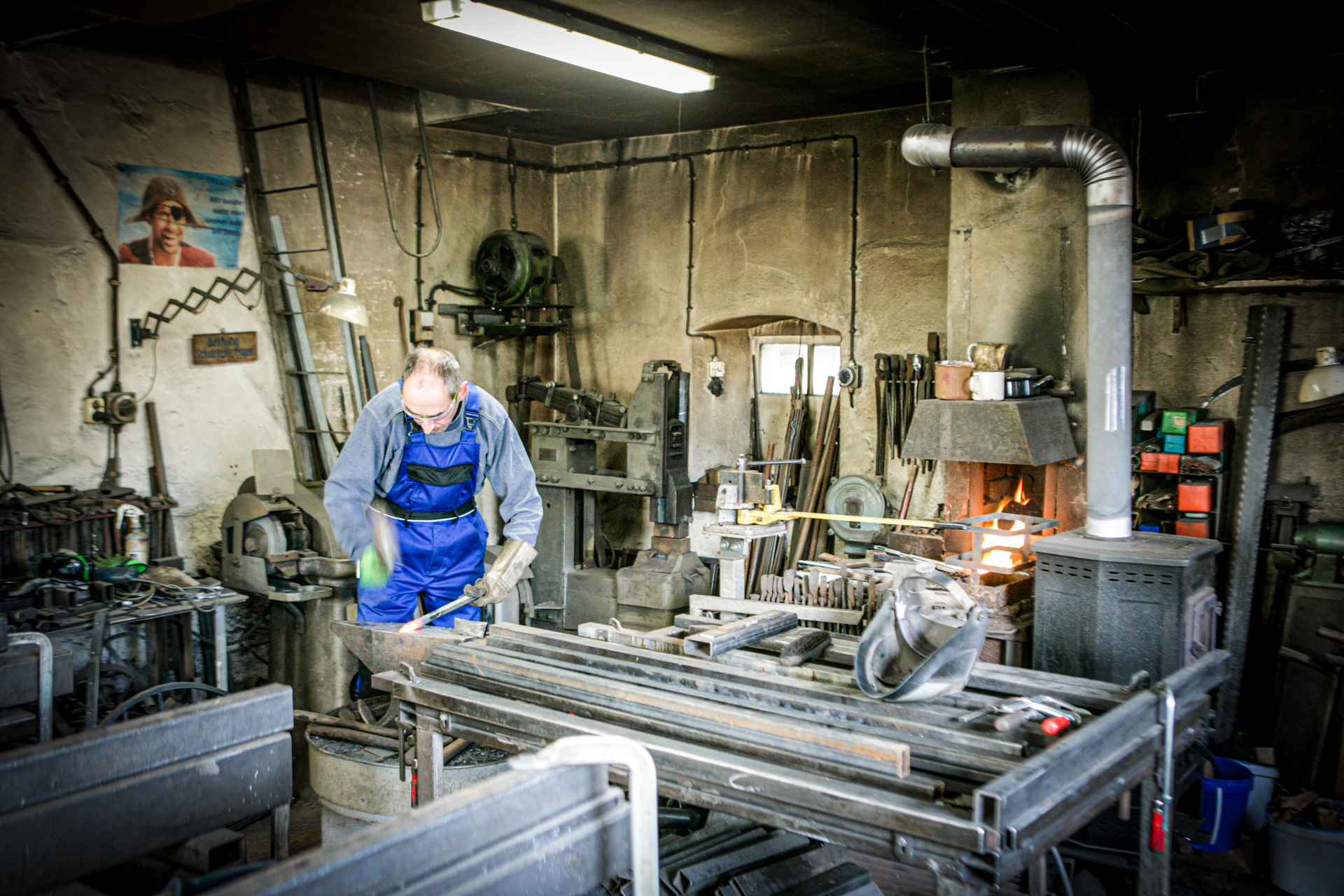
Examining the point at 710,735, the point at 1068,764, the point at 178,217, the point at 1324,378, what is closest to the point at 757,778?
the point at 710,735

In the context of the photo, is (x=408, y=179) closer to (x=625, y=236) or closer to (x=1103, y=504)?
(x=625, y=236)

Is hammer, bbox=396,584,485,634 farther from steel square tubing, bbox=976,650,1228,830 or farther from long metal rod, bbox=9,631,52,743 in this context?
steel square tubing, bbox=976,650,1228,830

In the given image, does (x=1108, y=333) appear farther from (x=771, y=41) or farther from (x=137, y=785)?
(x=137, y=785)

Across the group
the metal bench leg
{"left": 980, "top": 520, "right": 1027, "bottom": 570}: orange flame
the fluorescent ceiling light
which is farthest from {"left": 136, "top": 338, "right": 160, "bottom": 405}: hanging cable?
{"left": 980, "top": 520, "right": 1027, "bottom": 570}: orange flame

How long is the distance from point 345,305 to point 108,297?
1.18 m

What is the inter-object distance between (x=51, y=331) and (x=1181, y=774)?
202 inches

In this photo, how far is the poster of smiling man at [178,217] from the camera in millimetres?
5098

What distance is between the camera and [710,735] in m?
2.33

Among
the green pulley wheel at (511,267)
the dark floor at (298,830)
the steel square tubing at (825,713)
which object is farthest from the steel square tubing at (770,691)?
the green pulley wheel at (511,267)

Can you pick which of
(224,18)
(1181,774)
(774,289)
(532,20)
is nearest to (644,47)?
(532,20)

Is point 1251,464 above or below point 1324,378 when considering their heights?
below

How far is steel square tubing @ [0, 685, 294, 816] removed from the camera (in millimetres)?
1290

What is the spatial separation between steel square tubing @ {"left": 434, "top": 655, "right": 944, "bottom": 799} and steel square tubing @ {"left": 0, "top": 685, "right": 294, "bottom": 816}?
101 centimetres

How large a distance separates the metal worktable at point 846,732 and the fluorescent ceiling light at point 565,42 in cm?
228
